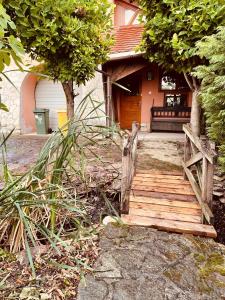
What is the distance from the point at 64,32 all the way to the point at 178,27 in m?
2.01

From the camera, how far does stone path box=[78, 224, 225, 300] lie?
1.81m

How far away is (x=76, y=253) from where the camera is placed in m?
2.16

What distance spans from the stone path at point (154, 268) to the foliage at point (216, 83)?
1.28m

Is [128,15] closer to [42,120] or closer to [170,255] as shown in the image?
[42,120]

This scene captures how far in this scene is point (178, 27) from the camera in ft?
13.6

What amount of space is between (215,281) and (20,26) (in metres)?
4.52

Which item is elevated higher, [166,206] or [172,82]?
[172,82]

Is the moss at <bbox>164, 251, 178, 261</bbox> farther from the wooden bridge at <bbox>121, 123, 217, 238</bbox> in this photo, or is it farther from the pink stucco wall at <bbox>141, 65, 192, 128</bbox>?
the pink stucco wall at <bbox>141, 65, 192, 128</bbox>

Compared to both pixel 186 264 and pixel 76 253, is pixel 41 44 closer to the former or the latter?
pixel 76 253

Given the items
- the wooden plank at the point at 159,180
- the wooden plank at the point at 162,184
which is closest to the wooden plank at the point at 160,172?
the wooden plank at the point at 159,180

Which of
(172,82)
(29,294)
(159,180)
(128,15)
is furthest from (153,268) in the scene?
(128,15)

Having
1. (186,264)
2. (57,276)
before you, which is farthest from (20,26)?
(186,264)

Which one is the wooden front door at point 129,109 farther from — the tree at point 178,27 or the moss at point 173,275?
the moss at point 173,275

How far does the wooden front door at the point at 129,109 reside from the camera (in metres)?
9.44
